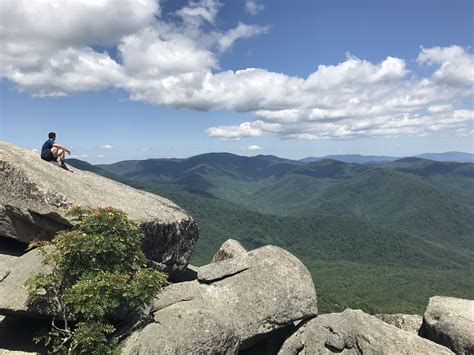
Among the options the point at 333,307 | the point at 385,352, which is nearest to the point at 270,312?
the point at 385,352

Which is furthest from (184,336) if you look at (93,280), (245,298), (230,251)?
(230,251)

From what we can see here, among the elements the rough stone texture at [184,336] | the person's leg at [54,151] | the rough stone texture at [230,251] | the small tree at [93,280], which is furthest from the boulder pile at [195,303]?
the rough stone texture at [230,251]

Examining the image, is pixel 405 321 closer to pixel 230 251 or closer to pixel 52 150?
pixel 230 251

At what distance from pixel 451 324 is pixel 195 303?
15716mm

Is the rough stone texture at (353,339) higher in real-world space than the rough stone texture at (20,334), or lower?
lower

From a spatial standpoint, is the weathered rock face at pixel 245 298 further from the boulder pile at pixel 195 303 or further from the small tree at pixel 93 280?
the small tree at pixel 93 280

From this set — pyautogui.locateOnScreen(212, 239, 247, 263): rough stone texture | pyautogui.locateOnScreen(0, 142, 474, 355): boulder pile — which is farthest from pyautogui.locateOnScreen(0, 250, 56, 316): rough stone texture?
pyautogui.locateOnScreen(212, 239, 247, 263): rough stone texture

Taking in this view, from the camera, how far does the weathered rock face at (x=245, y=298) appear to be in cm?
1992

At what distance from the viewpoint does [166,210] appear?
27812mm

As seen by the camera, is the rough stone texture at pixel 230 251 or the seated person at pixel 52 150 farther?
the rough stone texture at pixel 230 251

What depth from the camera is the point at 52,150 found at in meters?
27.1

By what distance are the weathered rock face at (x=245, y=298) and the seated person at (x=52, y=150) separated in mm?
12876

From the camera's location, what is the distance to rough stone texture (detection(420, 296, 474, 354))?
862 inches

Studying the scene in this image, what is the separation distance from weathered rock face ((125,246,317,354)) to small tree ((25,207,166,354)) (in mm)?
2492
